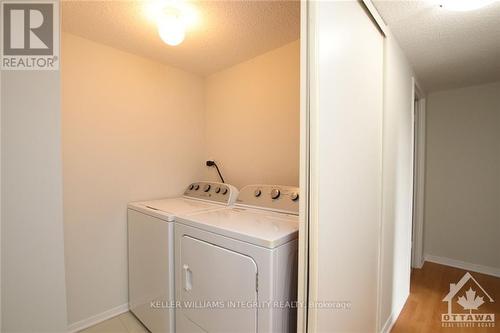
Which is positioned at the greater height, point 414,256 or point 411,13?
point 411,13

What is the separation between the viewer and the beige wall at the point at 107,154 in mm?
1839

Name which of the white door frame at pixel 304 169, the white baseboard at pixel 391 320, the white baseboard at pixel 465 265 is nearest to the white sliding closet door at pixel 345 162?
the white door frame at pixel 304 169

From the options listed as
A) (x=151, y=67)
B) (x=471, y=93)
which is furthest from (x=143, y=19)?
(x=471, y=93)

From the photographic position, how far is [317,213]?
39.0 inches

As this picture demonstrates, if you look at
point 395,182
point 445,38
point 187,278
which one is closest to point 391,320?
point 395,182

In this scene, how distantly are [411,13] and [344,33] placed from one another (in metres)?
0.69

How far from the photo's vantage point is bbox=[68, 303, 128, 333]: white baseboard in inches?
72.9

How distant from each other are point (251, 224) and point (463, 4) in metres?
1.68

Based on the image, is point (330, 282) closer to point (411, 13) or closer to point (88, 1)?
point (411, 13)

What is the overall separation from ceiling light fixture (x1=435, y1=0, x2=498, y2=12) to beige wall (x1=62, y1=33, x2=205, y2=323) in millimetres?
2154

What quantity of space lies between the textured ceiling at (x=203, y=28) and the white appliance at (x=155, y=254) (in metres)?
1.21

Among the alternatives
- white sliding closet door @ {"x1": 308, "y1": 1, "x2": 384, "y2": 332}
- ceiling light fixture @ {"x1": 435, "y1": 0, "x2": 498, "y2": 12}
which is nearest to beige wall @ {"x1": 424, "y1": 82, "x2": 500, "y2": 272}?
ceiling light fixture @ {"x1": 435, "y1": 0, "x2": 498, "y2": 12}

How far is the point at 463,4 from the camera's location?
1313mm

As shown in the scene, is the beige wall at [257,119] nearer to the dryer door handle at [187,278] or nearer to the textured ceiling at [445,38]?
the textured ceiling at [445,38]
